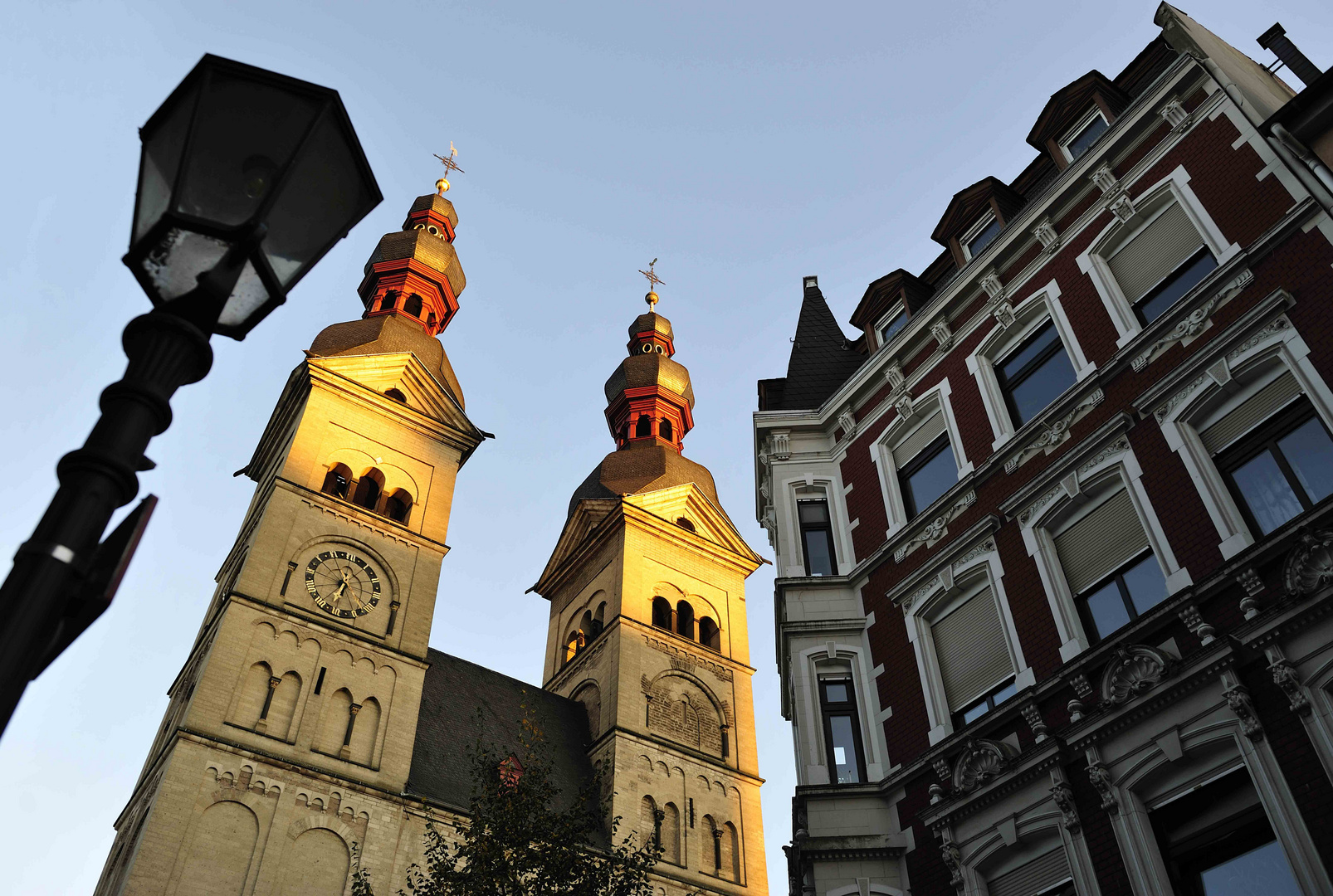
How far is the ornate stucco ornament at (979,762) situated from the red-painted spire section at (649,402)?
35.3 metres

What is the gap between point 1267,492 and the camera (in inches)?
351

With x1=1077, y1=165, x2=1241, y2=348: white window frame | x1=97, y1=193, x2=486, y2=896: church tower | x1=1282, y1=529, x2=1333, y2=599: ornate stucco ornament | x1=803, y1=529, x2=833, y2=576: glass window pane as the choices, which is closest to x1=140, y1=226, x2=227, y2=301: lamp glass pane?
x1=1282, y1=529, x2=1333, y2=599: ornate stucco ornament

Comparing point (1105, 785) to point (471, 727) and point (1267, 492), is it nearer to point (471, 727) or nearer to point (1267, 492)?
point (1267, 492)

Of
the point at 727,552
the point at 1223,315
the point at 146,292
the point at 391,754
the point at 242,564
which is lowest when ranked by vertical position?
the point at 146,292

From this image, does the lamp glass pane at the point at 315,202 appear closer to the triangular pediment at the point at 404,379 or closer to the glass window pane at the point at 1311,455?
the glass window pane at the point at 1311,455

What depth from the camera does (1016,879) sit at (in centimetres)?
956

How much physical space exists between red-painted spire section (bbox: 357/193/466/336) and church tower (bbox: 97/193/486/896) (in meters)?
1.75

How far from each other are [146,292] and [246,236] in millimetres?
338

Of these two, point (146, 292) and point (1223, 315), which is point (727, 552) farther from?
point (146, 292)

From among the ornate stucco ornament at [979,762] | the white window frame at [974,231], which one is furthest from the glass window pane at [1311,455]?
the white window frame at [974,231]

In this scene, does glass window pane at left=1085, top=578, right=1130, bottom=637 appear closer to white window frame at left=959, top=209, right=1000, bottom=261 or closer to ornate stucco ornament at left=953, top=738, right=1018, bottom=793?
ornate stucco ornament at left=953, top=738, right=1018, bottom=793

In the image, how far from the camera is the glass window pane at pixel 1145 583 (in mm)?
9516

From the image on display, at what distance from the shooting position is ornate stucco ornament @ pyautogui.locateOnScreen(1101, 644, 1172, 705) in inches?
345

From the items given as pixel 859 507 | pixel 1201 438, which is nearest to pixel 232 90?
pixel 1201 438
